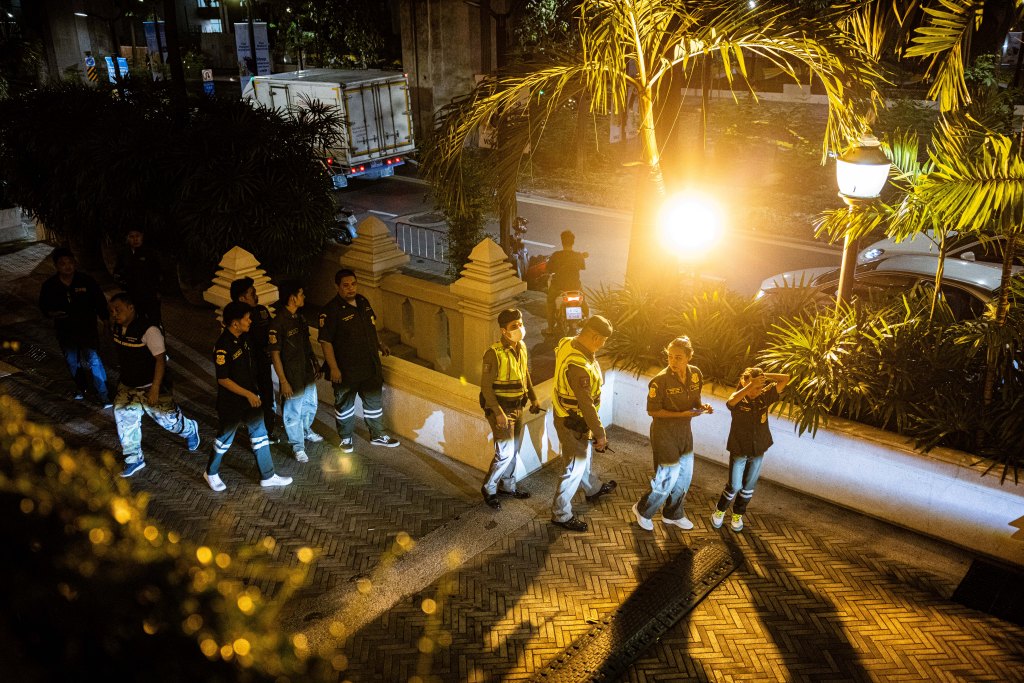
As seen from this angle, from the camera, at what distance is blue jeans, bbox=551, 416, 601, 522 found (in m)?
6.12

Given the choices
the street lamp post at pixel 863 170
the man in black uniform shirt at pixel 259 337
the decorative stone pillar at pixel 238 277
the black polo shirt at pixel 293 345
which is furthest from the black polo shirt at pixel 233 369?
the street lamp post at pixel 863 170

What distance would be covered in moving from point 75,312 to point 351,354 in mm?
3137

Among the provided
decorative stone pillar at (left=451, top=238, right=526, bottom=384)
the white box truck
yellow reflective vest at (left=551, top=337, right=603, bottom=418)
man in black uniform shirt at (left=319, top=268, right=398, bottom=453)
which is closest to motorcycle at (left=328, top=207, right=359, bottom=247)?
decorative stone pillar at (left=451, top=238, right=526, bottom=384)

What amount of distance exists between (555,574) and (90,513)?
12.7 feet

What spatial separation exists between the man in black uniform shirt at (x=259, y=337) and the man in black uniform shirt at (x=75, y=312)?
213 cm

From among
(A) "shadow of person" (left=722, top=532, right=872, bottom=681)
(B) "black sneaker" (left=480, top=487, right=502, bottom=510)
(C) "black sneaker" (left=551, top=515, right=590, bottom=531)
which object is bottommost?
(A) "shadow of person" (left=722, top=532, right=872, bottom=681)

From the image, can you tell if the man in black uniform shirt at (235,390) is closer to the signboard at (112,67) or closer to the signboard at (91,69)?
the signboard at (91,69)

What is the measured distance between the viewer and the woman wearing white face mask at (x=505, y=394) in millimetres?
6129

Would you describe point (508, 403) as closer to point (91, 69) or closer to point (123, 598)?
point (123, 598)

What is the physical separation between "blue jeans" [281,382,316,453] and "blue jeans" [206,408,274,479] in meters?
0.40

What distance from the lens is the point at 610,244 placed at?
55.5 feet

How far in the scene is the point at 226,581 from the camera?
5.82m

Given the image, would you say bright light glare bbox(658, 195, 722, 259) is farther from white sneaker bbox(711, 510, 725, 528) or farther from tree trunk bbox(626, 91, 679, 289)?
white sneaker bbox(711, 510, 725, 528)

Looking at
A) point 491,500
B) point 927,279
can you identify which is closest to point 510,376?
point 491,500
